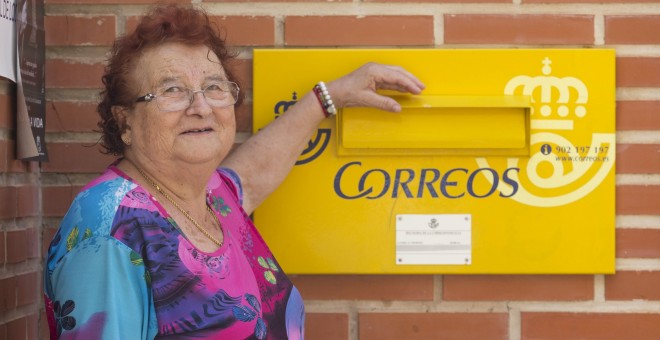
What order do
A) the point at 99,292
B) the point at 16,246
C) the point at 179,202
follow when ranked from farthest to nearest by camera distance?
the point at 16,246, the point at 179,202, the point at 99,292

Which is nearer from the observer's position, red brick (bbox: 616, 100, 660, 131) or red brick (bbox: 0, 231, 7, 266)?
red brick (bbox: 0, 231, 7, 266)

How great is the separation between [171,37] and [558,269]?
3.89 feet

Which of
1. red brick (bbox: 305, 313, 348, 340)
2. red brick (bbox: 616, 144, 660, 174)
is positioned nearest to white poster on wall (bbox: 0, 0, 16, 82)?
red brick (bbox: 305, 313, 348, 340)

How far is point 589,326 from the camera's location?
7.97 feet

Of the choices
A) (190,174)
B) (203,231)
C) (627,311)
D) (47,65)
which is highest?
(47,65)

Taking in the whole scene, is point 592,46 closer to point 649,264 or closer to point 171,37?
point 649,264

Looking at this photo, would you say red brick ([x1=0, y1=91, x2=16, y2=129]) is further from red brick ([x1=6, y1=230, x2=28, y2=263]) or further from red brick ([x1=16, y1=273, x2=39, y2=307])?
red brick ([x1=16, y1=273, x2=39, y2=307])

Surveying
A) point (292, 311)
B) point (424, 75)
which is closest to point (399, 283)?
point (292, 311)

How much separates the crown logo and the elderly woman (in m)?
0.28

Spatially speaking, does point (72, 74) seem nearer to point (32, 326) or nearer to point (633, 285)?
point (32, 326)

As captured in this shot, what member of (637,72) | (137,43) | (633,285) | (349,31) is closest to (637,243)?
(633,285)

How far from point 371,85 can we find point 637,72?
729mm

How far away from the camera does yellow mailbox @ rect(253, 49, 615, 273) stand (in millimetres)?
2369

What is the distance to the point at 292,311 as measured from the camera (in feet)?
7.04
